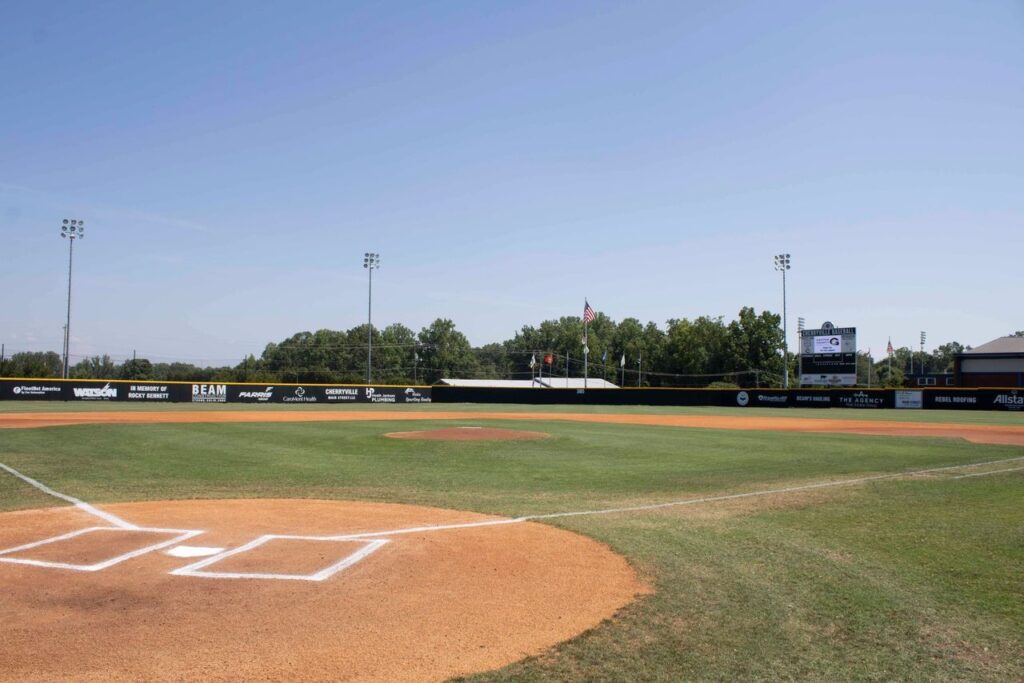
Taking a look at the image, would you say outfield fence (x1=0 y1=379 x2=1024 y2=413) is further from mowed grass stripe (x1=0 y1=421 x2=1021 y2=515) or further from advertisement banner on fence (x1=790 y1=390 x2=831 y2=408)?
mowed grass stripe (x1=0 y1=421 x2=1021 y2=515)

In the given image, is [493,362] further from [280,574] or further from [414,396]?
[280,574]

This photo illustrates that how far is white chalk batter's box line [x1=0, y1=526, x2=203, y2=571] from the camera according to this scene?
6.82 m

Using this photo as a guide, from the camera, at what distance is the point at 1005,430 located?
90.7 feet

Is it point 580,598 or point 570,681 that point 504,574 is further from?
point 570,681

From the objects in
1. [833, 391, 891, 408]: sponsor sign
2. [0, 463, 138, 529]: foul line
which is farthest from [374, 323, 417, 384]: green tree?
[0, 463, 138, 529]: foul line

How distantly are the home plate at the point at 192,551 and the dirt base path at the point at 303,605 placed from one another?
0.09 m

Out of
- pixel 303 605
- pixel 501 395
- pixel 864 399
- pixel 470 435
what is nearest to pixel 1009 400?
pixel 864 399

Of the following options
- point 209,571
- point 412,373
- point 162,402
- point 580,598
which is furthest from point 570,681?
point 412,373

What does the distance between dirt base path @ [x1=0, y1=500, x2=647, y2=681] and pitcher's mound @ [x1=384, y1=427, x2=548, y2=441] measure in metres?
11.9

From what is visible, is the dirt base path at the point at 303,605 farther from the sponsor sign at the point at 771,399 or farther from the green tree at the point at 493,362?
the green tree at the point at 493,362

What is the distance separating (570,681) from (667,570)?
2.75m

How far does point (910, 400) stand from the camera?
48.2 metres

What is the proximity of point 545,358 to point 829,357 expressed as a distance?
67823mm

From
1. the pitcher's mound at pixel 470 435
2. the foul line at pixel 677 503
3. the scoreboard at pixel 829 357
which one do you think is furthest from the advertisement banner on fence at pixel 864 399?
the foul line at pixel 677 503
